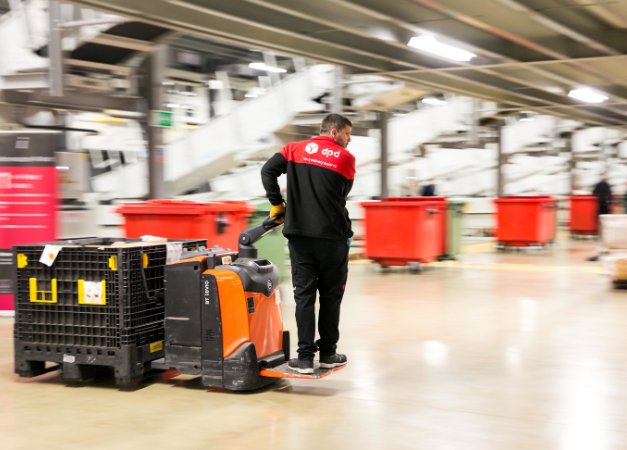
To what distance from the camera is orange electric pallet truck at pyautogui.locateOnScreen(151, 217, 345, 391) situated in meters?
4.46

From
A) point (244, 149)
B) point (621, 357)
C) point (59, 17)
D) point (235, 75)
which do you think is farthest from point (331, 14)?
point (235, 75)

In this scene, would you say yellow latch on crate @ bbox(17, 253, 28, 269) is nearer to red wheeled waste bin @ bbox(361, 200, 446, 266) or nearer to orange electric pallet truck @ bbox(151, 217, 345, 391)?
orange electric pallet truck @ bbox(151, 217, 345, 391)

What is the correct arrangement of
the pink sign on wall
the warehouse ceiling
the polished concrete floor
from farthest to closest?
the warehouse ceiling
the pink sign on wall
the polished concrete floor

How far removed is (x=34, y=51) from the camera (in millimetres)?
8633

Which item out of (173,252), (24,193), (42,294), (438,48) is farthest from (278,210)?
(438,48)

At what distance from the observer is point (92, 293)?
4.61 m

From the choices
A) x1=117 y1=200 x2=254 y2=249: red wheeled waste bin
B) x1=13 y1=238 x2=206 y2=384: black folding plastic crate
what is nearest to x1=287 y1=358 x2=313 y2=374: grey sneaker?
x1=13 y1=238 x2=206 y2=384: black folding plastic crate

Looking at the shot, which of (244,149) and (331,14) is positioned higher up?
(331,14)

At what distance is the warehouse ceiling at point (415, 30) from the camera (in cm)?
827

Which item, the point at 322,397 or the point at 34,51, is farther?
the point at 34,51

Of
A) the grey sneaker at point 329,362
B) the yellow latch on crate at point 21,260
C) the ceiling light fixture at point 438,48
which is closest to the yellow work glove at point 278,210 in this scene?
the grey sneaker at point 329,362

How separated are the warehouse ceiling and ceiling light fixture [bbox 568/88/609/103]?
156 cm

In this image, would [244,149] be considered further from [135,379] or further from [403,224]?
[135,379]

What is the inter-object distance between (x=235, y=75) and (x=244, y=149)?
40.4 ft
